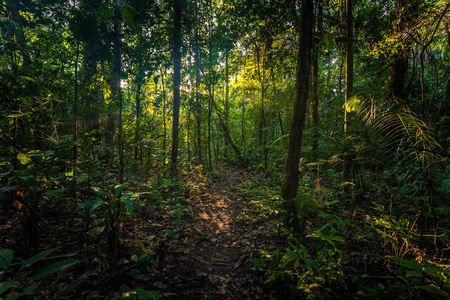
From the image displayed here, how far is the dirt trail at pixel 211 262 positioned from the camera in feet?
7.25

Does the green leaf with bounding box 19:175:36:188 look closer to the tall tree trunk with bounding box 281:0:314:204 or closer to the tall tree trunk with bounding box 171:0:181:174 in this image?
the tall tree trunk with bounding box 281:0:314:204

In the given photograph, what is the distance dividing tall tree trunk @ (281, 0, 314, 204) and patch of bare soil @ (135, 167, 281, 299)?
1029 mm

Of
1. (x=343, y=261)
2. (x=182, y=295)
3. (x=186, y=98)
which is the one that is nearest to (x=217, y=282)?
(x=182, y=295)

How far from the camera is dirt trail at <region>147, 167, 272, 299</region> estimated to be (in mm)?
2211

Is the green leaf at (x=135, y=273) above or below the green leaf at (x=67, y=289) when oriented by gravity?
Result: below

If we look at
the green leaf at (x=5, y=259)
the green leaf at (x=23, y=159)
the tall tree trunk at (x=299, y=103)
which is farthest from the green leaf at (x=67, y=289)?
the tall tree trunk at (x=299, y=103)

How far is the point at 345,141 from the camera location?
332 centimetres

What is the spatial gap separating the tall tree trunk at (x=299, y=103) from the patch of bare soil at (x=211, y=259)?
40.5 inches

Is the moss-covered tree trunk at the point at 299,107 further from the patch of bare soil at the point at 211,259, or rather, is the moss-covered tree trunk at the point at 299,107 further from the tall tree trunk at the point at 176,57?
the tall tree trunk at the point at 176,57

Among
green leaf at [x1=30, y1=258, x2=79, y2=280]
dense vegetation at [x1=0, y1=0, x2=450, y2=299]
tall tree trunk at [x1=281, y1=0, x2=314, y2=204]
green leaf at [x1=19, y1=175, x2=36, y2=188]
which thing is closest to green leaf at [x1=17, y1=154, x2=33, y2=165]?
dense vegetation at [x1=0, y1=0, x2=450, y2=299]

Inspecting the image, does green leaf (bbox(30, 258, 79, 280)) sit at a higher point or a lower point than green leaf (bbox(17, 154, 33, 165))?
lower

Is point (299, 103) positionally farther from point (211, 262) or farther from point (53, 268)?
point (53, 268)

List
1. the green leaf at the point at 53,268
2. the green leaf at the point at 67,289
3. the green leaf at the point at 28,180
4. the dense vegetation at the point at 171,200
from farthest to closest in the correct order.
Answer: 1. the dense vegetation at the point at 171,200
2. the green leaf at the point at 28,180
3. the green leaf at the point at 67,289
4. the green leaf at the point at 53,268

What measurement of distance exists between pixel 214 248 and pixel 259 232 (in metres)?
0.91
